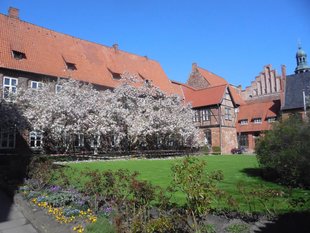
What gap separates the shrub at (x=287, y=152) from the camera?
421 inches

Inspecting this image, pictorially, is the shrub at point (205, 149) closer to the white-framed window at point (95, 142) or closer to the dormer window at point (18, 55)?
the white-framed window at point (95, 142)

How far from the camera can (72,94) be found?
82.2ft

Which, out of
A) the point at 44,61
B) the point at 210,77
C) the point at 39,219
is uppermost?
the point at 210,77

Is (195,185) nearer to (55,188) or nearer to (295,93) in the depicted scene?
(55,188)

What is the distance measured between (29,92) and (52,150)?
5.29 meters

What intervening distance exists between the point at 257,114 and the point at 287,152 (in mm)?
39106

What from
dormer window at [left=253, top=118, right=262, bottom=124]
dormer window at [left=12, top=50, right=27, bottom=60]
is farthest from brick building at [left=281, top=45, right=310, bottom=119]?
dormer window at [left=12, top=50, right=27, bottom=60]

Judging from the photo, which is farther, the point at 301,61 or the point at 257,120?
the point at 301,61

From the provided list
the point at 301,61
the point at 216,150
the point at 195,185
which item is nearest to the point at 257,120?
the point at 216,150

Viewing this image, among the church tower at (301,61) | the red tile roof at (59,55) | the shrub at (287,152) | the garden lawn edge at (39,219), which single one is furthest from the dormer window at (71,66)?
the church tower at (301,61)

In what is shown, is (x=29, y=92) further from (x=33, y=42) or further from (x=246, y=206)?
(x=246, y=206)

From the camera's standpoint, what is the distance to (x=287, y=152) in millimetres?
11078

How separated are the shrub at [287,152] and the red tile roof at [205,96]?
2928cm

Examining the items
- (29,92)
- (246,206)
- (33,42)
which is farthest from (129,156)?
(246,206)
